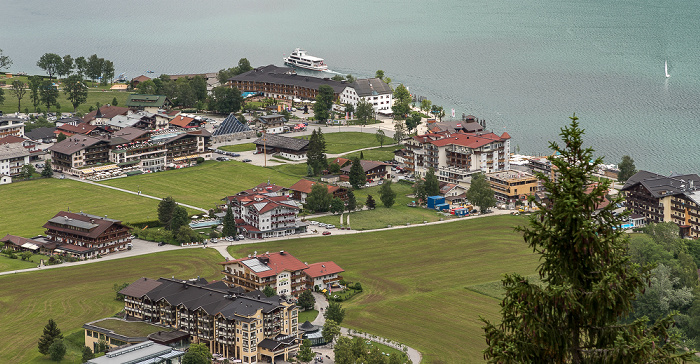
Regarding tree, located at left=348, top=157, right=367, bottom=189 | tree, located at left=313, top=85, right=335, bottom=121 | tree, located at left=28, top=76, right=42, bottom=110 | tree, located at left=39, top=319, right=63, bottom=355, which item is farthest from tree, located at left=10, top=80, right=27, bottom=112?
tree, located at left=39, top=319, right=63, bottom=355

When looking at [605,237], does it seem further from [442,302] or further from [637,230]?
[637,230]

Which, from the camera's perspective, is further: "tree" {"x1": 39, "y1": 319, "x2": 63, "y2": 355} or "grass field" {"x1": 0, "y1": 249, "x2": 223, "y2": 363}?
"grass field" {"x1": 0, "y1": 249, "x2": 223, "y2": 363}

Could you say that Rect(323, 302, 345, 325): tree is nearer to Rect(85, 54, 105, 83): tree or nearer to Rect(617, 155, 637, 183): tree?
Rect(617, 155, 637, 183): tree

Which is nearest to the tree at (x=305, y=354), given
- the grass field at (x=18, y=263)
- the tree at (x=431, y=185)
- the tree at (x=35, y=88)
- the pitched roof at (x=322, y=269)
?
the pitched roof at (x=322, y=269)

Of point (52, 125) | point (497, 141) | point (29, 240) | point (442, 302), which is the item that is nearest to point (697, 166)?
point (497, 141)

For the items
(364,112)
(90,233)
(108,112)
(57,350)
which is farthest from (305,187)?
(108,112)

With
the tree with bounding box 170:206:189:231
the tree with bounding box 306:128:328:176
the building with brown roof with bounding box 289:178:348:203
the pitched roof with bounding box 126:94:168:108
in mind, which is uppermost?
the pitched roof with bounding box 126:94:168:108

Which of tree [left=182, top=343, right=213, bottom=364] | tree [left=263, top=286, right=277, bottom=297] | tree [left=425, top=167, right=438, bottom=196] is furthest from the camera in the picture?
tree [left=425, top=167, right=438, bottom=196]
